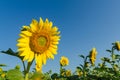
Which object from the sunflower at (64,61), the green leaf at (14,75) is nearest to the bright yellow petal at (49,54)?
the green leaf at (14,75)

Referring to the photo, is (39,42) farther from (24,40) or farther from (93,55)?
(93,55)

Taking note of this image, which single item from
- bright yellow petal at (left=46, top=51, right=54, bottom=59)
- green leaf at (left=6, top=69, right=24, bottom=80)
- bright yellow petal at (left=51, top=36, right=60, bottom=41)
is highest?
bright yellow petal at (left=51, top=36, right=60, bottom=41)

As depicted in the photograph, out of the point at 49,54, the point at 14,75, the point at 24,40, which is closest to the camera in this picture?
the point at 14,75

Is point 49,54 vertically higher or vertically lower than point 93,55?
lower

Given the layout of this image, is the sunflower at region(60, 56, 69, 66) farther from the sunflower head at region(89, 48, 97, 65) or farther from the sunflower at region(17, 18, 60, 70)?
the sunflower at region(17, 18, 60, 70)

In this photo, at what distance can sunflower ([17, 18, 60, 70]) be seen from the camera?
189 inches

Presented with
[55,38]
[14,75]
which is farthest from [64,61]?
[14,75]

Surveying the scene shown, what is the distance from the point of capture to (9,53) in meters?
4.10

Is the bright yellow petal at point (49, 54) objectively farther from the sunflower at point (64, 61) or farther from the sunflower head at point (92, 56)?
the sunflower at point (64, 61)

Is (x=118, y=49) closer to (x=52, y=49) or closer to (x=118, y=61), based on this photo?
(x=118, y=61)

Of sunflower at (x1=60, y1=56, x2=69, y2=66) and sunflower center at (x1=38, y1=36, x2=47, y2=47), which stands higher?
sunflower at (x1=60, y1=56, x2=69, y2=66)

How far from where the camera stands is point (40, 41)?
5.10 meters

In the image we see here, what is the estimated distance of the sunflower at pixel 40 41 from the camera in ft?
15.8

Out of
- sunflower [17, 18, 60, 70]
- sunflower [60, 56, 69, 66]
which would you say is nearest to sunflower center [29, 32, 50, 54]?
sunflower [17, 18, 60, 70]
